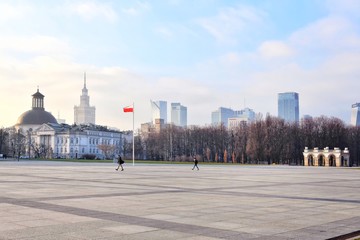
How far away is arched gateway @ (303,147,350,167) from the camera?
89375 mm

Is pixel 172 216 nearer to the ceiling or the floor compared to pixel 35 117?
nearer to the floor

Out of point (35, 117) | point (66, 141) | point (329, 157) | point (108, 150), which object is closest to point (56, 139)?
point (66, 141)

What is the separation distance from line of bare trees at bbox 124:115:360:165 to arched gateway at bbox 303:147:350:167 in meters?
10.1

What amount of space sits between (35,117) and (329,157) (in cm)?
12980

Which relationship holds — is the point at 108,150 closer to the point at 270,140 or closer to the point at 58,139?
the point at 58,139

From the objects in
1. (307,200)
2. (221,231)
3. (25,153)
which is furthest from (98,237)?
(25,153)

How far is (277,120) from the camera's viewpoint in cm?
10869

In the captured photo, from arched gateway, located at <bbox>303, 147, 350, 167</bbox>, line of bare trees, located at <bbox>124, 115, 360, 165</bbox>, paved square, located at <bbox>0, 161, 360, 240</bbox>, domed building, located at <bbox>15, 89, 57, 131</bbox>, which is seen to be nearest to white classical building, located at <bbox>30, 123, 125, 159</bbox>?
domed building, located at <bbox>15, 89, 57, 131</bbox>

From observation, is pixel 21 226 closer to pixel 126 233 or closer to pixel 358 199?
pixel 126 233

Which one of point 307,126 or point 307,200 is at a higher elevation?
point 307,126

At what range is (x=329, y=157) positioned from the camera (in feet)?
298

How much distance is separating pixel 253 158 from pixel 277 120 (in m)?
12.8

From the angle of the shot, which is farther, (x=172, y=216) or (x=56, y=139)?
(x=56, y=139)

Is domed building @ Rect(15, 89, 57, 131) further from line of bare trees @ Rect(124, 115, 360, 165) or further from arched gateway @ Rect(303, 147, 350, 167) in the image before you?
arched gateway @ Rect(303, 147, 350, 167)
